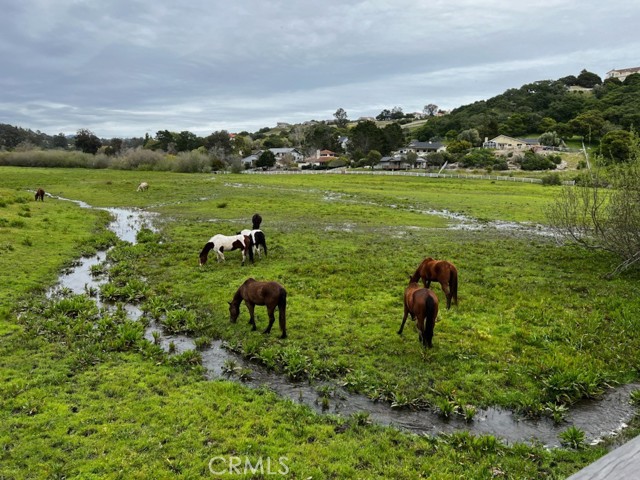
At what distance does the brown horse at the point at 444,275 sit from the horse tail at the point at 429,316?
8.07ft

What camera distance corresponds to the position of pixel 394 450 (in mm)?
6043

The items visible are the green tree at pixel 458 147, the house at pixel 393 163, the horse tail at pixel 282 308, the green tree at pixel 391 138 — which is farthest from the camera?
the green tree at pixel 391 138

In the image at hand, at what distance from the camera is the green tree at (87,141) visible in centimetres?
10338

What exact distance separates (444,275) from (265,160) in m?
93.7

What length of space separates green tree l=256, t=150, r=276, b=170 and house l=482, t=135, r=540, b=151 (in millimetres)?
55961

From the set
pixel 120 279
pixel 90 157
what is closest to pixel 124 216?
pixel 120 279

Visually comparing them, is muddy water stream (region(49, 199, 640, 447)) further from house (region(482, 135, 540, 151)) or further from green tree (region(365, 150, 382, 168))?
house (region(482, 135, 540, 151))

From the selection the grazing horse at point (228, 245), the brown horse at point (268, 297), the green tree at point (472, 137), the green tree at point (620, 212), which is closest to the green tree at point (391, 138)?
the green tree at point (472, 137)

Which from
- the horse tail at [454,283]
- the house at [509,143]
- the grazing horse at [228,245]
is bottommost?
the horse tail at [454,283]

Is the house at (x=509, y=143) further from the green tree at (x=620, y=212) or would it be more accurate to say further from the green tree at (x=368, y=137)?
the green tree at (x=620, y=212)

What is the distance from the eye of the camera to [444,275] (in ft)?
38.2

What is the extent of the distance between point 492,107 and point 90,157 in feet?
427

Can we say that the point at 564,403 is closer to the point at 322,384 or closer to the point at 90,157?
the point at 322,384

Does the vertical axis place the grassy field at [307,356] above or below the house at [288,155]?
below
